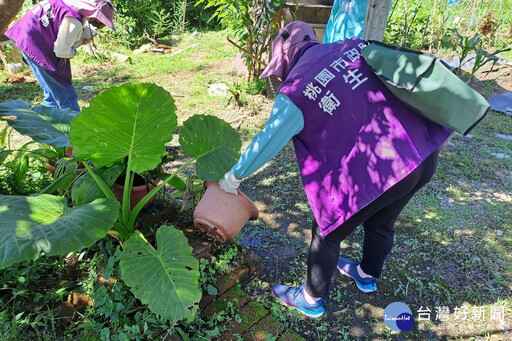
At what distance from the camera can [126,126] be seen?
188 cm

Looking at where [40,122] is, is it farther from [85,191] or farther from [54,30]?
[54,30]

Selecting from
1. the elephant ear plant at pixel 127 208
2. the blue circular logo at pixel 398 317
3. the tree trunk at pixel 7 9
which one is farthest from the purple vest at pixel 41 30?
the blue circular logo at pixel 398 317

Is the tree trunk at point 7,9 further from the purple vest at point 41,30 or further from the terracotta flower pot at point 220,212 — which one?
the purple vest at point 41,30

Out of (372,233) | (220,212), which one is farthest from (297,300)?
(220,212)

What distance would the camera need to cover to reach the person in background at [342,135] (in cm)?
161

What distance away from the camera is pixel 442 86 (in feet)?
4.74

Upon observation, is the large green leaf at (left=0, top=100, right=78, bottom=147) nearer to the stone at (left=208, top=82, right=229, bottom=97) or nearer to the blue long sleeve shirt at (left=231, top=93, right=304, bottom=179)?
the blue long sleeve shirt at (left=231, top=93, right=304, bottom=179)

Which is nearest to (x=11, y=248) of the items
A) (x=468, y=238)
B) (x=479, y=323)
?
(x=479, y=323)

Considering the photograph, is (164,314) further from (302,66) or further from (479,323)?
(479,323)

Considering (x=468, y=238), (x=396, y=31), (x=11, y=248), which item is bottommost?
(x=468, y=238)

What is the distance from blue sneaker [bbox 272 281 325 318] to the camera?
6.90 ft

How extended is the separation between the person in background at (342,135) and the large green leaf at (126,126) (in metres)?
0.46

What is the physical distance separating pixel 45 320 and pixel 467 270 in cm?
249

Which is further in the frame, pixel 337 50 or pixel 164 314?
pixel 337 50
